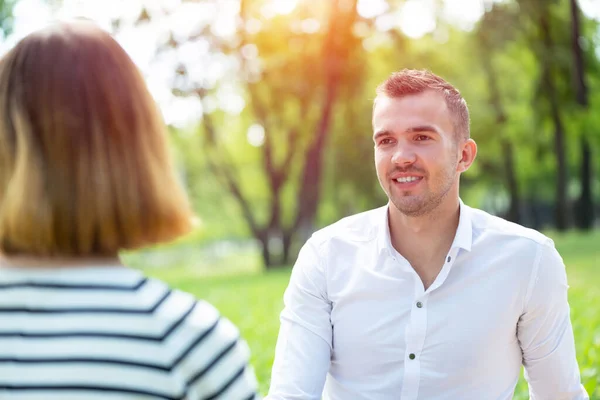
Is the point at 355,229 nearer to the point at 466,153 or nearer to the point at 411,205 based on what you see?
the point at 411,205

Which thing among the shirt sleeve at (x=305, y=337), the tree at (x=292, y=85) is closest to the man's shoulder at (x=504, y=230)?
the shirt sleeve at (x=305, y=337)

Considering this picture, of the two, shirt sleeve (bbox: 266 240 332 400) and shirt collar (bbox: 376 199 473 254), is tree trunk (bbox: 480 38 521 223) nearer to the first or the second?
shirt collar (bbox: 376 199 473 254)

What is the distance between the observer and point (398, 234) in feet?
10.9

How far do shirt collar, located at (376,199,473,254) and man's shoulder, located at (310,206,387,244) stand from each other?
18mm

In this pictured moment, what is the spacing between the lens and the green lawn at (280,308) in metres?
6.10

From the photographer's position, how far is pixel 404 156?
126 inches

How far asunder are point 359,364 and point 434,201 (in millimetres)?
774

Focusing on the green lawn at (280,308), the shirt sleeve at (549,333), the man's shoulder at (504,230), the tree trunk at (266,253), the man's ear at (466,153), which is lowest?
the tree trunk at (266,253)

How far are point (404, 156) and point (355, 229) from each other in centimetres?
45

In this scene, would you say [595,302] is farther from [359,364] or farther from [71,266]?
[71,266]

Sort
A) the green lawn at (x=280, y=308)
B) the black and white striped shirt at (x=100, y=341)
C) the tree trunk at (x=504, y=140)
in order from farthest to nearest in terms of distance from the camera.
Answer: the tree trunk at (x=504, y=140), the green lawn at (x=280, y=308), the black and white striped shirt at (x=100, y=341)

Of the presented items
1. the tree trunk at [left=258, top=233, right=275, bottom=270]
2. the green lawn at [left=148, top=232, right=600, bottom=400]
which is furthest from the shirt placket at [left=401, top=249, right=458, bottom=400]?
the tree trunk at [left=258, top=233, right=275, bottom=270]

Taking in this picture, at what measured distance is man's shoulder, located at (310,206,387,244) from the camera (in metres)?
3.38

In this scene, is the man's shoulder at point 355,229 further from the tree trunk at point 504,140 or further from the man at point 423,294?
the tree trunk at point 504,140
